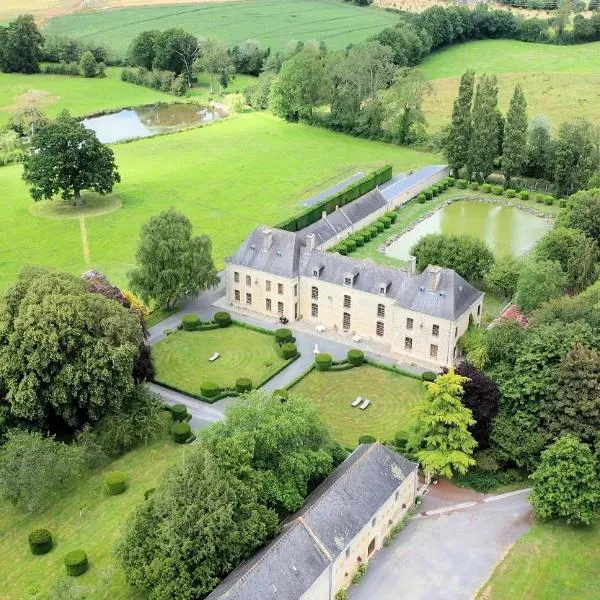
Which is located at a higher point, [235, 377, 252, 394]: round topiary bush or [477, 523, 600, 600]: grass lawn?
[235, 377, 252, 394]: round topiary bush

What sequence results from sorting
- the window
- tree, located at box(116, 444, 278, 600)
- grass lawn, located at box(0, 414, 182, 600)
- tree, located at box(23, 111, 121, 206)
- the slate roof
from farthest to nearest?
tree, located at box(23, 111, 121, 206), the window, grass lawn, located at box(0, 414, 182, 600), tree, located at box(116, 444, 278, 600), the slate roof

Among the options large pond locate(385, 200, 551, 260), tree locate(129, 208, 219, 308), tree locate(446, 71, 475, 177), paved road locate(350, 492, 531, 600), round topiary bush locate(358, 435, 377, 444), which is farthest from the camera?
tree locate(446, 71, 475, 177)

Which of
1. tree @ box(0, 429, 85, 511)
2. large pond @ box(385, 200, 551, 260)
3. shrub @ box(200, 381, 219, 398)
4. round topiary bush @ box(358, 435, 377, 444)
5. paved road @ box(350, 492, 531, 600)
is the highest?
tree @ box(0, 429, 85, 511)

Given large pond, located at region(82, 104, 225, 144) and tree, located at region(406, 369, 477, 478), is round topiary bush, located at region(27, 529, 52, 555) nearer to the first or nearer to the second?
tree, located at region(406, 369, 477, 478)

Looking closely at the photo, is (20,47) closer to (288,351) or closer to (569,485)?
(288,351)

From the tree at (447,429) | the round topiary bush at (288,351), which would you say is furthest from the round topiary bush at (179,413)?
the tree at (447,429)

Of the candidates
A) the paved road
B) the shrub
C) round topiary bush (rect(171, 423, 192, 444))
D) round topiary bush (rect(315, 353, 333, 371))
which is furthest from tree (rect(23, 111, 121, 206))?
the paved road

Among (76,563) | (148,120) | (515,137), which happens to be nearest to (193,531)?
(76,563)

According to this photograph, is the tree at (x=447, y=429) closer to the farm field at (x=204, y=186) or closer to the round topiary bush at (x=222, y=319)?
the round topiary bush at (x=222, y=319)
